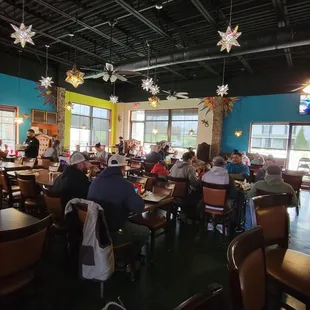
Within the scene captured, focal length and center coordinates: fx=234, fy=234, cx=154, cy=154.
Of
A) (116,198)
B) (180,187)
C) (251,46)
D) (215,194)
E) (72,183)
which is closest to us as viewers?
(116,198)

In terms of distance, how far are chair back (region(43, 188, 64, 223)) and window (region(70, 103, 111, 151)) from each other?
354 inches

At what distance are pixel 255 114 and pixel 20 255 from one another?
10.2 metres

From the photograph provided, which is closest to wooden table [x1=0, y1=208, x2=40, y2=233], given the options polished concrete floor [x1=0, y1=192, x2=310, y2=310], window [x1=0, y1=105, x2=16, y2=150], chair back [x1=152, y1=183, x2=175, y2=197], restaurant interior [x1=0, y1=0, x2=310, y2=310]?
restaurant interior [x1=0, y1=0, x2=310, y2=310]

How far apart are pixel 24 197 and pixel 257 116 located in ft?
30.5

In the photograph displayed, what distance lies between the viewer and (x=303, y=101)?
29.2 feet

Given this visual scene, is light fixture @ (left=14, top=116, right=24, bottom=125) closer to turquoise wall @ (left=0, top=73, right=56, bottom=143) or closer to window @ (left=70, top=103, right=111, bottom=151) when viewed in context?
turquoise wall @ (left=0, top=73, right=56, bottom=143)

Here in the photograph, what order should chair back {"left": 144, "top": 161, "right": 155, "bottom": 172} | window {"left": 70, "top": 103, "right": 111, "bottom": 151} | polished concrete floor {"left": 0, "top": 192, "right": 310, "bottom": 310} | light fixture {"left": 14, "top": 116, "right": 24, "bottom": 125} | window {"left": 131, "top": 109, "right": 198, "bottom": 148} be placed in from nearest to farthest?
polished concrete floor {"left": 0, "top": 192, "right": 310, "bottom": 310} → chair back {"left": 144, "top": 161, "right": 155, "bottom": 172} → light fixture {"left": 14, "top": 116, "right": 24, "bottom": 125} → window {"left": 70, "top": 103, "right": 111, "bottom": 151} → window {"left": 131, "top": 109, "right": 198, "bottom": 148}

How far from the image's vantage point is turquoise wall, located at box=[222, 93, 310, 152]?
9.22 meters

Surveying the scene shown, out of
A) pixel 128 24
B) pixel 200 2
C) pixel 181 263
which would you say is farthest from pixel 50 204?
pixel 128 24

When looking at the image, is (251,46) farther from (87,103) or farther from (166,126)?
(87,103)

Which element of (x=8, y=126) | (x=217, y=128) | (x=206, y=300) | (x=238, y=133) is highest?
(x=217, y=128)

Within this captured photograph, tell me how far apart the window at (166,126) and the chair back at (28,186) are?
8.99 meters

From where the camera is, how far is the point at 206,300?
82cm

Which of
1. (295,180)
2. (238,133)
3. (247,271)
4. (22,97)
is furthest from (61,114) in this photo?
(247,271)
